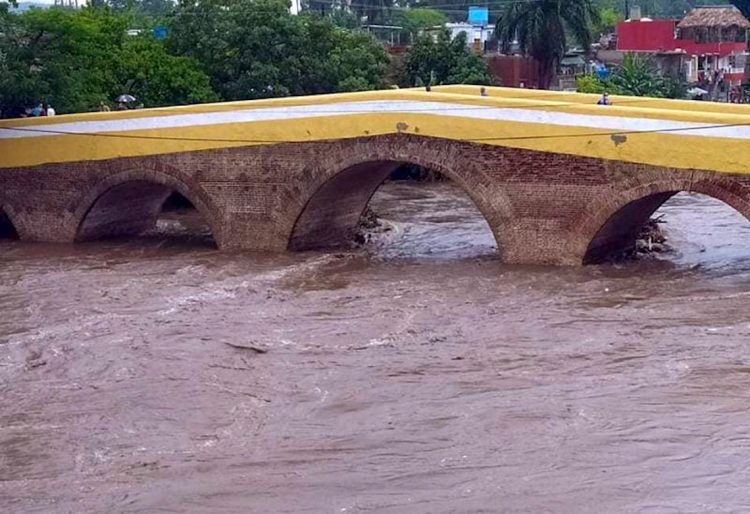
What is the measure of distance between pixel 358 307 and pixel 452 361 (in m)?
2.95

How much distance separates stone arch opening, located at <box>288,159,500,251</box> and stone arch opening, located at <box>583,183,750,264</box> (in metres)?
1.86

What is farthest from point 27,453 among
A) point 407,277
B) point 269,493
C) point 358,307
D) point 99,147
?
point 99,147

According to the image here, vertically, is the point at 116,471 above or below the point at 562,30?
below

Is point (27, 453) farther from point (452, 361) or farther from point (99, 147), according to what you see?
point (99, 147)

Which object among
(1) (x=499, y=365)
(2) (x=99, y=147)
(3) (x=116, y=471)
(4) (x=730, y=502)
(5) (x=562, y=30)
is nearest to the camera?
(4) (x=730, y=502)

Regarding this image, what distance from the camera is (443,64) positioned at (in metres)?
33.7

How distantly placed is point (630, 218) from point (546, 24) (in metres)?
18.1

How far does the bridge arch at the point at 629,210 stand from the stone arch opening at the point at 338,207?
1.91 meters

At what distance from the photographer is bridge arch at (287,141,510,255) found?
61.7 feet

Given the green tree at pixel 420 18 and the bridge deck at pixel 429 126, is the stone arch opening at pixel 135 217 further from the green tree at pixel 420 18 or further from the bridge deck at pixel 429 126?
the green tree at pixel 420 18

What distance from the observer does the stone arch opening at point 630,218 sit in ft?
56.4

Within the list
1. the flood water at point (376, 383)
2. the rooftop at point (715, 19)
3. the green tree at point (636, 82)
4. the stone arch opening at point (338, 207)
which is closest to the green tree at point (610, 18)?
the rooftop at point (715, 19)

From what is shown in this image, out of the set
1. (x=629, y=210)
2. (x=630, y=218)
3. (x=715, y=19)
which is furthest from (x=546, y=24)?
(x=629, y=210)

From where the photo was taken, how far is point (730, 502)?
1018cm
